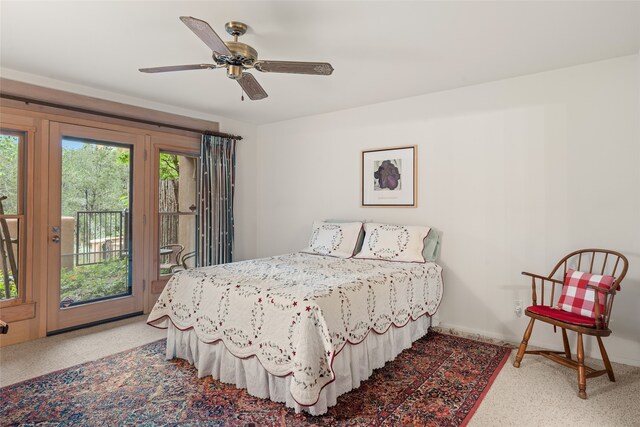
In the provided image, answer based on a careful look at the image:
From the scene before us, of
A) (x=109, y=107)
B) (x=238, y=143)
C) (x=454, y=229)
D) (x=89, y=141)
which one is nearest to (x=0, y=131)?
(x=89, y=141)

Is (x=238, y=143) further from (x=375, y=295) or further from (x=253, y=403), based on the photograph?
(x=253, y=403)

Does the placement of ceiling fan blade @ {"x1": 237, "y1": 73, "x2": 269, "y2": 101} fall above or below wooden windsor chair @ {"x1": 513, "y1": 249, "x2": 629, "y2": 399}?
above

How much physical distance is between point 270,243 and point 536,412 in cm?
367

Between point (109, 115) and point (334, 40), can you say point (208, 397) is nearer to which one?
point (334, 40)

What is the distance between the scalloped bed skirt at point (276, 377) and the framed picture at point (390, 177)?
4.78 feet

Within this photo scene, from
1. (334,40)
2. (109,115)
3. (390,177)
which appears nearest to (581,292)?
(390,177)

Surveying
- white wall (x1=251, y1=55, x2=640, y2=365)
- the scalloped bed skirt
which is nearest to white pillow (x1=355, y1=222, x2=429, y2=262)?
white wall (x1=251, y1=55, x2=640, y2=365)

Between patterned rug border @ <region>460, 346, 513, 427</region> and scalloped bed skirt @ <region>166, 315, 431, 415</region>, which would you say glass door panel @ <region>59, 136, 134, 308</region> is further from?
patterned rug border @ <region>460, 346, 513, 427</region>

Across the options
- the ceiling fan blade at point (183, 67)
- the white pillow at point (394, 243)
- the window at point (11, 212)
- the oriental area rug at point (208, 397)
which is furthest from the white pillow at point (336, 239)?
the window at point (11, 212)

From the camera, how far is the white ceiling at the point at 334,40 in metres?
2.16

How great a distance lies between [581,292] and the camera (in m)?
2.65

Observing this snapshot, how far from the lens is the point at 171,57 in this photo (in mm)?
2867

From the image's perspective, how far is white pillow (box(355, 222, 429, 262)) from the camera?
11.3 feet

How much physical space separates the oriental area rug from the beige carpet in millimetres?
120
